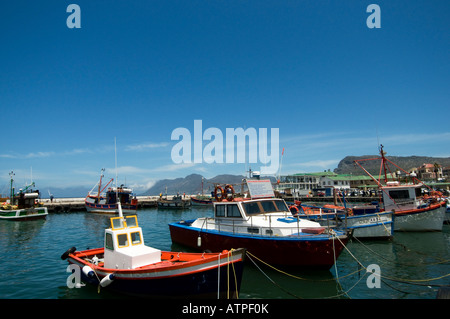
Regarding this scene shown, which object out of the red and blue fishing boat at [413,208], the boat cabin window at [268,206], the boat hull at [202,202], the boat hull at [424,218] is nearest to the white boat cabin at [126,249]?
the boat cabin window at [268,206]

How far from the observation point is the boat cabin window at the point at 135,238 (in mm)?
10664

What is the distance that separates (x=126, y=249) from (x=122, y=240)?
0.41 metres

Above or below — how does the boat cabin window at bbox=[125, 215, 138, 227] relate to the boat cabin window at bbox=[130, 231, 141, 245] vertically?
above

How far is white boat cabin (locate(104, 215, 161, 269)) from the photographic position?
32.3 ft

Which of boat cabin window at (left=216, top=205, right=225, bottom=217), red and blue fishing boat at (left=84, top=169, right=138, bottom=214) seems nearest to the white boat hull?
boat cabin window at (left=216, top=205, right=225, bottom=217)

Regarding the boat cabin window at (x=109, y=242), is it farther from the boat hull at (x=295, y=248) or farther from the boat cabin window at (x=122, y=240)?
the boat hull at (x=295, y=248)

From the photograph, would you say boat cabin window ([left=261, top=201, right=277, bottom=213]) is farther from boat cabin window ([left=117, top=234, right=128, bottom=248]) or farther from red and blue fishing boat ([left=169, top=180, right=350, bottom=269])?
boat cabin window ([left=117, top=234, right=128, bottom=248])

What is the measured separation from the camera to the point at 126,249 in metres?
10.3

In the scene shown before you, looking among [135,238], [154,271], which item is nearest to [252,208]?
[135,238]

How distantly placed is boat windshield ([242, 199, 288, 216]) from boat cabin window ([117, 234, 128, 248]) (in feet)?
22.1

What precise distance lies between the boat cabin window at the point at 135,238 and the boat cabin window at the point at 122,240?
24cm

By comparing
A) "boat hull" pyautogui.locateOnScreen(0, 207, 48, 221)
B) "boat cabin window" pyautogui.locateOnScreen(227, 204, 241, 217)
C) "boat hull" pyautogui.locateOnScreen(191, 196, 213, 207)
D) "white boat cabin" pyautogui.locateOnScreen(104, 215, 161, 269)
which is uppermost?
"boat cabin window" pyautogui.locateOnScreen(227, 204, 241, 217)

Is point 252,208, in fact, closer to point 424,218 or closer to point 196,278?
point 196,278

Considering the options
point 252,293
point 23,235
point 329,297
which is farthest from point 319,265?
point 23,235
